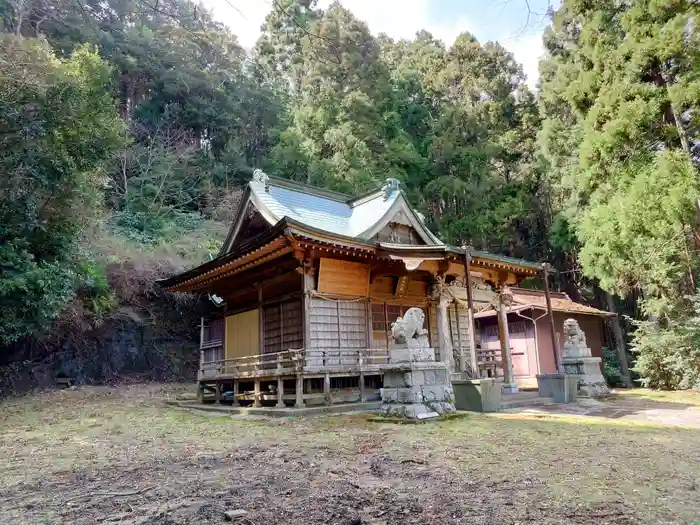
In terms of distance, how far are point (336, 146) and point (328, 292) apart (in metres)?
14.4

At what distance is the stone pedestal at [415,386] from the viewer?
8641mm

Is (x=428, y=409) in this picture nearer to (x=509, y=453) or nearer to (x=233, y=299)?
(x=509, y=453)

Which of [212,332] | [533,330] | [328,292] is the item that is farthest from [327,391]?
[533,330]

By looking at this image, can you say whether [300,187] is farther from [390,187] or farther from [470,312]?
[470,312]

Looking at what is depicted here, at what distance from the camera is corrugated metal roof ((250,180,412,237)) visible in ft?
45.1

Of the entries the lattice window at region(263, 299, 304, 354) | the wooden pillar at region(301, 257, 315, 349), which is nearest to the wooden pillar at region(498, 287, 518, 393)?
the wooden pillar at region(301, 257, 315, 349)

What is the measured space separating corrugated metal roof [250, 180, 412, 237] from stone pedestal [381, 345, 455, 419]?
5.33 m

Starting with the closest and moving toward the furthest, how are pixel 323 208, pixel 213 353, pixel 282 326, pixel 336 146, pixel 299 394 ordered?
pixel 299 394, pixel 282 326, pixel 323 208, pixel 213 353, pixel 336 146

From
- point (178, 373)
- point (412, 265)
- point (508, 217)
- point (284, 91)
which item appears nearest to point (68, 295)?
point (178, 373)

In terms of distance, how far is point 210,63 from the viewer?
101ft

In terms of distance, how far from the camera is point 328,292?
38.5ft

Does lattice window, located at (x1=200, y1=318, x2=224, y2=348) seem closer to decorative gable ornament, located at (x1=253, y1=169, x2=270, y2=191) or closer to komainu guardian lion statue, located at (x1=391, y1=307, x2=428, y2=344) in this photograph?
decorative gable ornament, located at (x1=253, y1=169, x2=270, y2=191)

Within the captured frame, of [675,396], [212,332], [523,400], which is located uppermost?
[212,332]

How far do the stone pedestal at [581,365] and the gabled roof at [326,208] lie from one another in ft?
16.7
